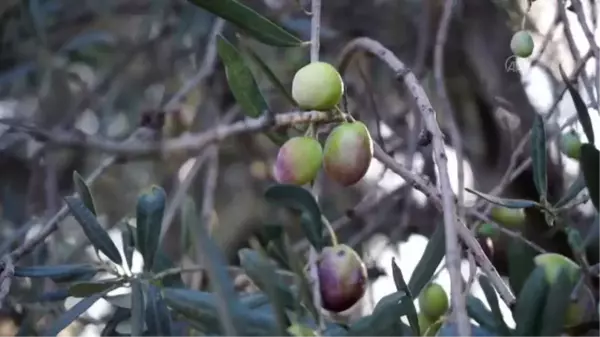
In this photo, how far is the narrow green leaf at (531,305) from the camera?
1.48 feet

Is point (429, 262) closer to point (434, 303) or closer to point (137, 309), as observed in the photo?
point (434, 303)

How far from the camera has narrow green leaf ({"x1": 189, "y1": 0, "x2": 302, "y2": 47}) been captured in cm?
62

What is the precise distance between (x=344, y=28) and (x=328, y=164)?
0.92 m

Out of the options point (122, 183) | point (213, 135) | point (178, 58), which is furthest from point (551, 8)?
point (213, 135)

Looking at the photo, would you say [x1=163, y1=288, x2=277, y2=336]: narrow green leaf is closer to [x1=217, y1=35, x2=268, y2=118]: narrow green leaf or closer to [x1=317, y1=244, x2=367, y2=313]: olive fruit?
[x1=317, y1=244, x2=367, y2=313]: olive fruit

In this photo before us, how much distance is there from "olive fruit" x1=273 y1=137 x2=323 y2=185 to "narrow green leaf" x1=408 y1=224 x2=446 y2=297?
0.33ft

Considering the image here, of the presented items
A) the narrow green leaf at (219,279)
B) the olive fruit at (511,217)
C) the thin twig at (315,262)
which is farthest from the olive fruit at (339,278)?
the olive fruit at (511,217)

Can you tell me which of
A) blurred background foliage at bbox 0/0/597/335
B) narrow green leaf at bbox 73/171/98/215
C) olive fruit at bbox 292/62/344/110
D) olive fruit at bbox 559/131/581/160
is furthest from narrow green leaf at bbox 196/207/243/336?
blurred background foliage at bbox 0/0/597/335

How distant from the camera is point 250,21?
2.15ft

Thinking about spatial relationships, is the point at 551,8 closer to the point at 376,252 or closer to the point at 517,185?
the point at 517,185

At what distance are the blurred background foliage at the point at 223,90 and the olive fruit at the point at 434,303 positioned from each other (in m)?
0.60

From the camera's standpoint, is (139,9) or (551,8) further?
(139,9)

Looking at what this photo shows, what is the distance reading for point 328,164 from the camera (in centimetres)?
59

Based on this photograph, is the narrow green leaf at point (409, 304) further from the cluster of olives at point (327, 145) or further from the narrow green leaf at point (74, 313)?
the narrow green leaf at point (74, 313)
